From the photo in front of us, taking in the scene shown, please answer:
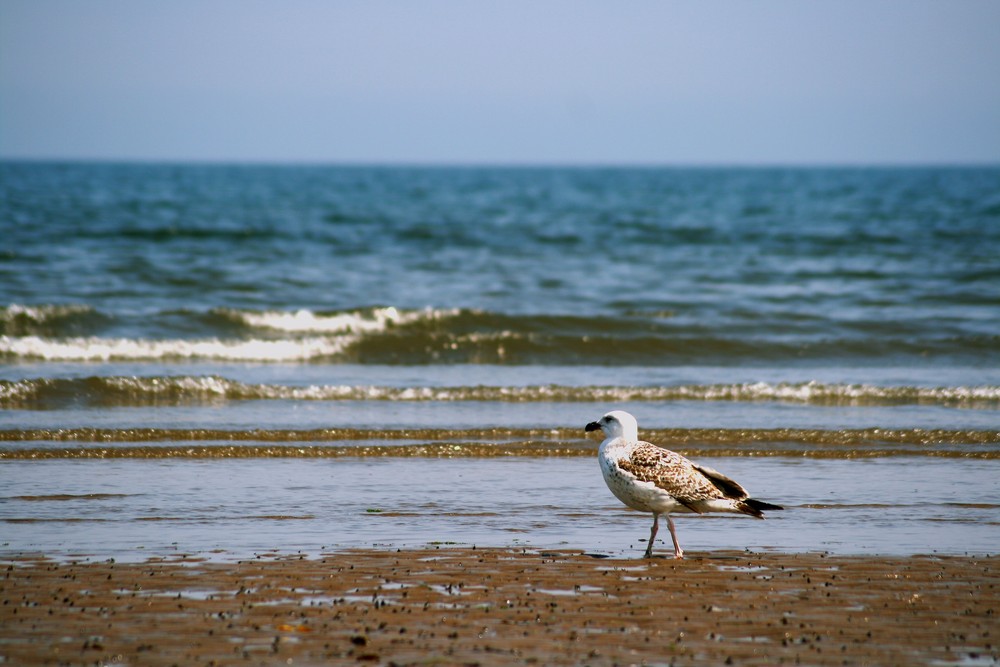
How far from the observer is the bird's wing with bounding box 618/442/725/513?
7414 millimetres

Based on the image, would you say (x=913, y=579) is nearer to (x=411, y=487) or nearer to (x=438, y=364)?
(x=411, y=487)

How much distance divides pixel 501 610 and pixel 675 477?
6.49ft

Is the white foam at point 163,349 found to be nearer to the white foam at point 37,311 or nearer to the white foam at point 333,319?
the white foam at point 37,311

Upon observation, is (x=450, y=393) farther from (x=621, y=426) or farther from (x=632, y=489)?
(x=632, y=489)

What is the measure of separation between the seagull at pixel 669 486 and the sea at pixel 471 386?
318 millimetres

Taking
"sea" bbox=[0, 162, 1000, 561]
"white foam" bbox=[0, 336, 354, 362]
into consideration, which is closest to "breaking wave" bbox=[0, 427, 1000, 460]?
"sea" bbox=[0, 162, 1000, 561]

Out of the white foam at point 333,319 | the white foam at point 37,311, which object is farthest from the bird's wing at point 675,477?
the white foam at point 37,311

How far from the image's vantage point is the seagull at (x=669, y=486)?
742 centimetres

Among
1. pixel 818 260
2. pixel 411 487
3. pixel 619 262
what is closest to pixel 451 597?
pixel 411 487

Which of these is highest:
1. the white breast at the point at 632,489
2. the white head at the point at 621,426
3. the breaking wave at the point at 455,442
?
the white head at the point at 621,426

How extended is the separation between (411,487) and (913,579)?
4184 millimetres

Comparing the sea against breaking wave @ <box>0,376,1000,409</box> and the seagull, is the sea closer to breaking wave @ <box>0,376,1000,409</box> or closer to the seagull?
breaking wave @ <box>0,376,1000,409</box>

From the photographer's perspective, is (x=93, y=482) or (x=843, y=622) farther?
(x=93, y=482)

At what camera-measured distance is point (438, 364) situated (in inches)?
669
